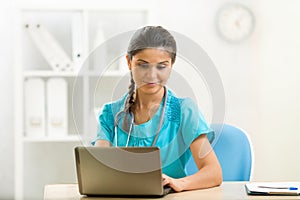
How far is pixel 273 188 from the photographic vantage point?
164cm

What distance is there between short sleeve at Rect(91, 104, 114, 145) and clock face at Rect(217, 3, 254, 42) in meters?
2.46

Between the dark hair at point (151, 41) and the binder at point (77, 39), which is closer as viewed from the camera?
the dark hair at point (151, 41)

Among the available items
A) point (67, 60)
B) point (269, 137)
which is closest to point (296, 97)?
point (269, 137)

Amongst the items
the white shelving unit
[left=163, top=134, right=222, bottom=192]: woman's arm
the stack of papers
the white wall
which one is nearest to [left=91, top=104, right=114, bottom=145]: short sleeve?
[left=163, top=134, right=222, bottom=192]: woman's arm

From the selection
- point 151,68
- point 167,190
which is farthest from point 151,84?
point 167,190

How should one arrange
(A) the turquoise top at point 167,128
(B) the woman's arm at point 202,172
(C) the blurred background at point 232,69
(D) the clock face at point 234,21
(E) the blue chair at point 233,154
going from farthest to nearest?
(D) the clock face at point 234,21
(C) the blurred background at point 232,69
(E) the blue chair at point 233,154
(B) the woman's arm at point 202,172
(A) the turquoise top at point 167,128

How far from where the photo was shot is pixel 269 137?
399 centimetres

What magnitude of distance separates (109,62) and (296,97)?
268cm

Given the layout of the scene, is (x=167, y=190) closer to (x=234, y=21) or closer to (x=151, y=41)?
(x=151, y=41)

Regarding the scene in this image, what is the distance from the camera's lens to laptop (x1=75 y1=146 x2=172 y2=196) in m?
1.46

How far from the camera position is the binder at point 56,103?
3453mm

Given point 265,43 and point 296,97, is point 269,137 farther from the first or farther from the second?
point 265,43

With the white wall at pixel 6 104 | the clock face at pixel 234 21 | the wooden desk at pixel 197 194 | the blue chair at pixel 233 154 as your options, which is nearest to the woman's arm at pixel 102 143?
the wooden desk at pixel 197 194

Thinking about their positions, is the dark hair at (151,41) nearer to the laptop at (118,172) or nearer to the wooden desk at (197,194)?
the laptop at (118,172)
